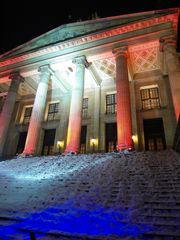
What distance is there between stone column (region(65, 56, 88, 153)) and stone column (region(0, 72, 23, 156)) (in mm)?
6027

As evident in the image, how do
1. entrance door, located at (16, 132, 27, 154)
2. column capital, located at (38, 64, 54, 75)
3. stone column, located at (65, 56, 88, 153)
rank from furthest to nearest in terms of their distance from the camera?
1. entrance door, located at (16, 132, 27, 154)
2. column capital, located at (38, 64, 54, 75)
3. stone column, located at (65, 56, 88, 153)

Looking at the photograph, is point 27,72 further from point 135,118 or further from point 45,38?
point 135,118

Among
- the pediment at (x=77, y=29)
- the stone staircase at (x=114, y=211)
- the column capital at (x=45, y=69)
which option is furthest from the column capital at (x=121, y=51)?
the stone staircase at (x=114, y=211)

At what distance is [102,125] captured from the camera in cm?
1856

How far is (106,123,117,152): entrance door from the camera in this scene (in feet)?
58.0

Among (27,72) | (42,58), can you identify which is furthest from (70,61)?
(27,72)

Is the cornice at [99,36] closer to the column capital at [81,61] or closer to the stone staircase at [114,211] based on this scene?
the column capital at [81,61]

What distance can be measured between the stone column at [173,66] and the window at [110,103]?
734cm

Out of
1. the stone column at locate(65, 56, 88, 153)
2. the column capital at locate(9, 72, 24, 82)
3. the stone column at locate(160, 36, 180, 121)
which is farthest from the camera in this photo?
the column capital at locate(9, 72, 24, 82)

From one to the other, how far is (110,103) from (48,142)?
27.2 feet

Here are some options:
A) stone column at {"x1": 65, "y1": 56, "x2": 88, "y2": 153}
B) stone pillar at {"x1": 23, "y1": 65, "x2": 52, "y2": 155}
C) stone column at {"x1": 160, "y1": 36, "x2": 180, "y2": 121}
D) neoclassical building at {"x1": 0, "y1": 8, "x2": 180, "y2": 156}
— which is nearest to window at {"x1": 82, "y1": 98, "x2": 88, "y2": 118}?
neoclassical building at {"x1": 0, "y1": 8, "x2": 180, "y2": 156}

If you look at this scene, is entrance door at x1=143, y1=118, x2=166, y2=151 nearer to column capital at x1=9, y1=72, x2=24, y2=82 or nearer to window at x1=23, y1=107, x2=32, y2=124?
column capital at x1=9, y1=72, x2=24, y2=82

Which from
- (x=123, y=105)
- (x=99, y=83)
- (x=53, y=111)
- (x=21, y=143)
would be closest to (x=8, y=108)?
(x=53, y=111)

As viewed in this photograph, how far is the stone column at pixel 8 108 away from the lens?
15172 mm
